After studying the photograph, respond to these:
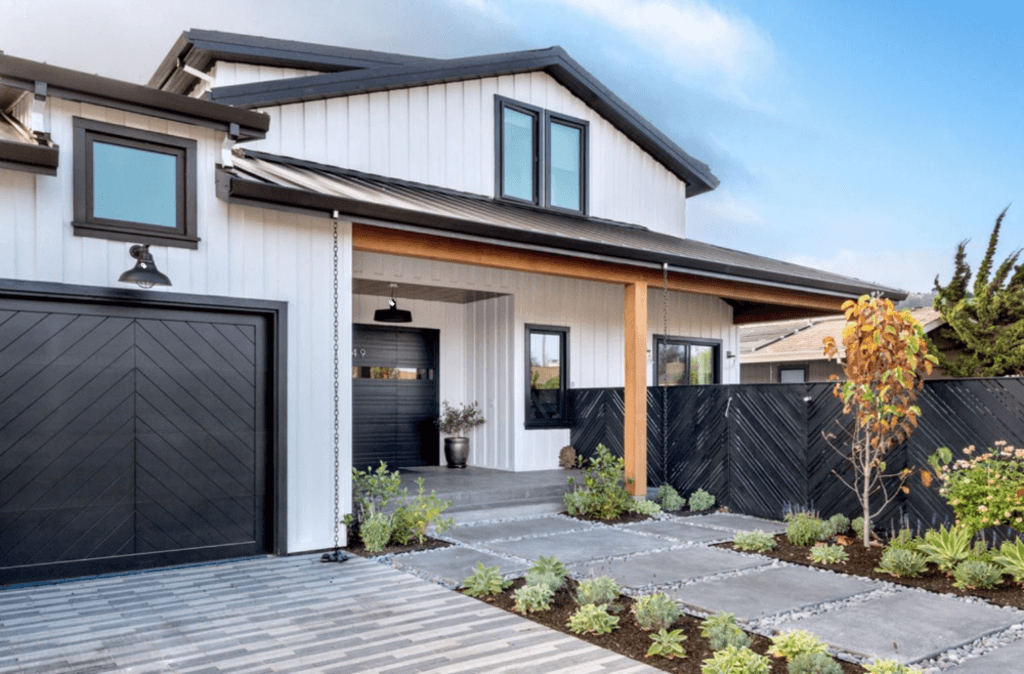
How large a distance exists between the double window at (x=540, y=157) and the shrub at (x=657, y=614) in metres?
6.50

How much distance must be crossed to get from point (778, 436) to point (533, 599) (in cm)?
442

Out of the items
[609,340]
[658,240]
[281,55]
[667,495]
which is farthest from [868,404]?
[281,55]

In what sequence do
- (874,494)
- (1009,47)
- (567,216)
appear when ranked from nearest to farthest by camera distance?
(874,494) → (567,216) → (1009,47)

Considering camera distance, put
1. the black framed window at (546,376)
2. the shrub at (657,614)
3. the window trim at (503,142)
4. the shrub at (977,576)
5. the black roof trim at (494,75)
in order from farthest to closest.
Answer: the black framed window at (546,376) < the window trim at (503,142) < the black roof trim at (494,75) < the shrub at (977,576) < the shrub at (657,614)

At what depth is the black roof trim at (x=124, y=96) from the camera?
5.17 metres

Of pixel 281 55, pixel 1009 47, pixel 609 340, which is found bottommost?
pixel 609 340

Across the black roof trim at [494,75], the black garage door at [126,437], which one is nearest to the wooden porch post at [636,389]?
the black roof trim at [494,75]

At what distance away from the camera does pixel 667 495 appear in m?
8.86

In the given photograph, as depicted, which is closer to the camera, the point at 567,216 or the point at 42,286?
the point at 42,286

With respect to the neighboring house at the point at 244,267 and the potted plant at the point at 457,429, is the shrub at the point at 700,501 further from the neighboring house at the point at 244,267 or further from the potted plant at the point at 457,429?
the potted plant at the point at 457,429

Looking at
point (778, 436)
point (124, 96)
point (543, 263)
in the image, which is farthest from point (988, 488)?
point (124, 96)

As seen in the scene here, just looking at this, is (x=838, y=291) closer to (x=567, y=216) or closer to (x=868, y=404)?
(x=567, y=216)

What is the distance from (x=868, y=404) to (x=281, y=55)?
759 cm

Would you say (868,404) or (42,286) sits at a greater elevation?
(42,286)
